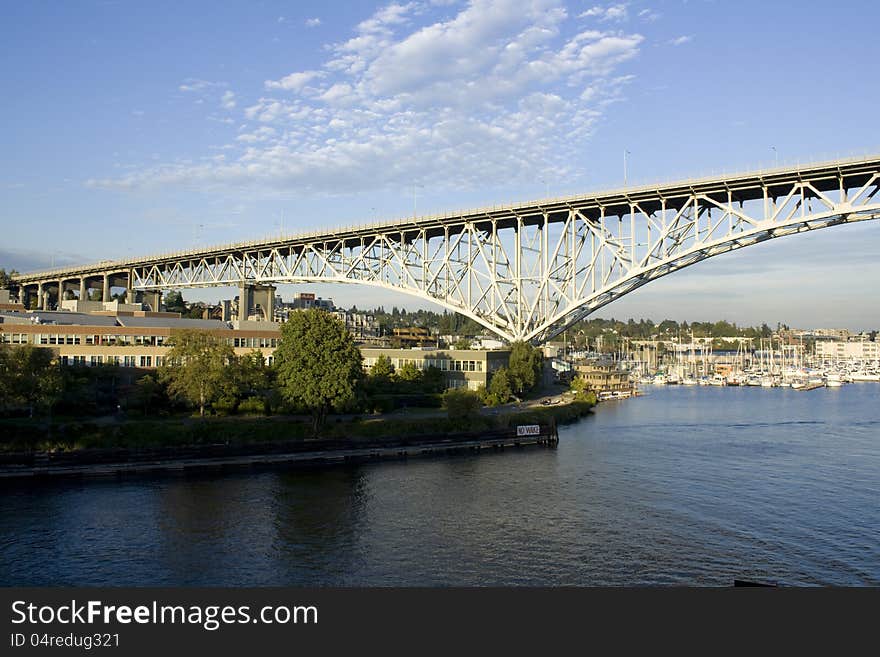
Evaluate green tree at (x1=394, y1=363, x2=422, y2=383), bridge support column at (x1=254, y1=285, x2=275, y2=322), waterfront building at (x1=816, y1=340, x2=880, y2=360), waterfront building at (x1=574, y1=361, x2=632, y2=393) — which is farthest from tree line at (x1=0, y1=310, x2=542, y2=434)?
waterfront building at (x1=816, y1=340, x2=880, y2=360)

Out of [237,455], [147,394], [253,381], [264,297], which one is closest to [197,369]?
[147,394]

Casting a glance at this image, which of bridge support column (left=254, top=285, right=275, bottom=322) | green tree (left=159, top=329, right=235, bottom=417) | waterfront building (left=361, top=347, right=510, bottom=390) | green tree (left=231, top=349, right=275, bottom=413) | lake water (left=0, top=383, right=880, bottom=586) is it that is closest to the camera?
lake water (left=0, top=383, right=880, bottom=586)

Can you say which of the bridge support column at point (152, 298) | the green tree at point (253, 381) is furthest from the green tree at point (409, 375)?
the bridge support column at point (152, 298)

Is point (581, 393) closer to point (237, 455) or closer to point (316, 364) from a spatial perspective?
point (316, 364)

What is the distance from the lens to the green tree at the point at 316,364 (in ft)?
129

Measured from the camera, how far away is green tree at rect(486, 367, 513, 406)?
55853mm

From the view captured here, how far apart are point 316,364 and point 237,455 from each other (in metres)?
7.24

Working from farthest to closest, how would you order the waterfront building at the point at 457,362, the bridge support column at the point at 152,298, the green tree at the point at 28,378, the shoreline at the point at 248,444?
the bridge support column at the point at 152,298, the waterfront building at the point at 457,362, the green tree at the point at 28,378, the shoreline at the point at 248,444

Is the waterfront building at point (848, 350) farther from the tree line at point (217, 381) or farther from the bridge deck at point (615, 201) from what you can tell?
the tree line at point (217, 381)

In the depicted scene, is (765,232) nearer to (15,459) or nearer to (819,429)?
(819,429)

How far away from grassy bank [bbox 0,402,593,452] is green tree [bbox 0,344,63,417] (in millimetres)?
1255

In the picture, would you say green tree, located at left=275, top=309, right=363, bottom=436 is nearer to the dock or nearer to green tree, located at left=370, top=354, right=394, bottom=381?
the dock

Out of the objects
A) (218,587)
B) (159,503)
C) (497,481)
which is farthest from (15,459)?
(497,481)

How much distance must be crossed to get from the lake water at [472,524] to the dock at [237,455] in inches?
44.5
